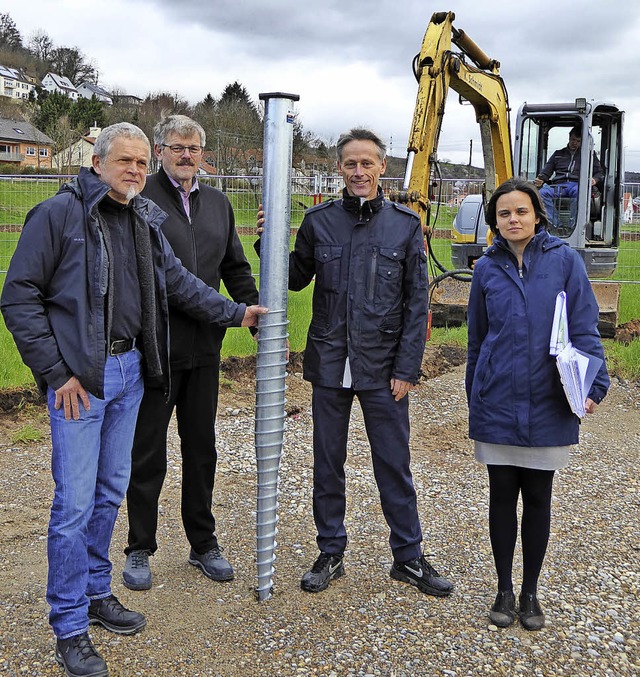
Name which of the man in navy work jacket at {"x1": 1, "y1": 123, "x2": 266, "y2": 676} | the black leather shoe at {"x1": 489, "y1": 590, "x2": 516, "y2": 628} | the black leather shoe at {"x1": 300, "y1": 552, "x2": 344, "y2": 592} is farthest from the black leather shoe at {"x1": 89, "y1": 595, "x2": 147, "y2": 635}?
the black leather shoe at {"x1": 489, "y1": 590, "x2": 516, "y2": 628}

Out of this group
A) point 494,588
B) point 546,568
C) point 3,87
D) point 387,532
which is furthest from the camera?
point 3,87

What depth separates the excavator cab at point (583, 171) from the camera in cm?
1051

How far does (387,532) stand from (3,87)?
10142cm

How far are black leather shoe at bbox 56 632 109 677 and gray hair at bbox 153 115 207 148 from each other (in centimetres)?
224

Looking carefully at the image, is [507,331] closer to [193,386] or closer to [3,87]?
[193,386]

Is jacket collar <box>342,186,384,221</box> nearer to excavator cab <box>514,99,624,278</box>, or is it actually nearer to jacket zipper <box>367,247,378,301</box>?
jacket zipper <box>367,247,378,301</box>

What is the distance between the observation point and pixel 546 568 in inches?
163

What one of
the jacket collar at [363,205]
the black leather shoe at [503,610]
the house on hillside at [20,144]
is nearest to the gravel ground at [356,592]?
the black leather shoe at [503,610]

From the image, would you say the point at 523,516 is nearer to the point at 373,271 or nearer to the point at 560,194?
the point at 373,271

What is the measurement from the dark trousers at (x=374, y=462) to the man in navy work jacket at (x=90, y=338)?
0.95 meters

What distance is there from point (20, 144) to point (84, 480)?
67.2 metres

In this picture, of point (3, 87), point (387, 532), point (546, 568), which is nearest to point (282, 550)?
Result: point (387, 532)

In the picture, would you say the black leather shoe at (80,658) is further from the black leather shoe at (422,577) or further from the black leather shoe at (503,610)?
the black leather shoe at (503,610)

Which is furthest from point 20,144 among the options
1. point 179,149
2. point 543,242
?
point 543,242
